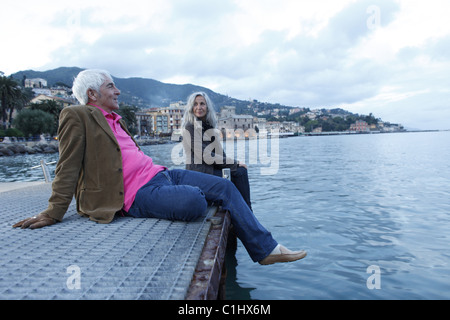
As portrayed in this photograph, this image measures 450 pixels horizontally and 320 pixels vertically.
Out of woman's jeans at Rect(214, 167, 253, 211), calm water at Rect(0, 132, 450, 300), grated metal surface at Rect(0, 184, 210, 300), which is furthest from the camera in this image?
woman's jeans at Rect(214, 167, 253, 211)

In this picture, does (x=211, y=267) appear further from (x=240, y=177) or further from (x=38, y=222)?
(x=240, y=177)

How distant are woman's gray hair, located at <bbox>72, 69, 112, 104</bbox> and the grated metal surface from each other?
3.79 feet

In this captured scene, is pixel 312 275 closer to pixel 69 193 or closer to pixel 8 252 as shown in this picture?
pixel 69 193

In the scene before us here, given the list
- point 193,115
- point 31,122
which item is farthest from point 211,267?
point 31,122

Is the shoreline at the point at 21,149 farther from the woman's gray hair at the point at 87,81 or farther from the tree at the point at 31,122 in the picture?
the woman's gray hair at the point at 87,81

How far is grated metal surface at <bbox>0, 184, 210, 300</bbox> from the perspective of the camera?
5.38 ft

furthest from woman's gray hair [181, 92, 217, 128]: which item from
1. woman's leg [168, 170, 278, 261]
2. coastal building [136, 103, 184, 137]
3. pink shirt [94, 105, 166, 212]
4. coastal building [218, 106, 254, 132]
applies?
coastal building [218, 106, 254, 132]

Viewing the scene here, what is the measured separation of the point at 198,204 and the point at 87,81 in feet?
4.91

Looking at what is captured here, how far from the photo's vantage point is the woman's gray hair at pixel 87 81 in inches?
117

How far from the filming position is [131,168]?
9.59 ft

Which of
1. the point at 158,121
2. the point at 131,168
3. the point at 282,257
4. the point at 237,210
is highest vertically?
the point at 158,121

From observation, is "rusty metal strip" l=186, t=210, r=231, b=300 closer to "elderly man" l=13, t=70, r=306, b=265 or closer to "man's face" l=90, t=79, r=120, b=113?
"elderly man" l=13, t=70, r=306, b=265

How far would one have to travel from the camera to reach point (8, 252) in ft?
7.23

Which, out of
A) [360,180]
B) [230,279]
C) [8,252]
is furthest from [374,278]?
[360,180]
